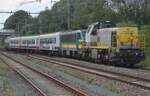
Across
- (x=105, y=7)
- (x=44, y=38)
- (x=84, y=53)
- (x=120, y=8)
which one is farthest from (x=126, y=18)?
(x=84, y=53)

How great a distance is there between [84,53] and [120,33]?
941cm

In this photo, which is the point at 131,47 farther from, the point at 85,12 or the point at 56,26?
the point at 56,26

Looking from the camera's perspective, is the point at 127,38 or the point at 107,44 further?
the point at 107,44

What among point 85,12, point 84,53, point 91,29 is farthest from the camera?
point 85,12

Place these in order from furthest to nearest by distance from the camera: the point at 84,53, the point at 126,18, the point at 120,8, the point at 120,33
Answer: the point at 120,8, the point at 126,18, the point at 84,53, the point at 120,33

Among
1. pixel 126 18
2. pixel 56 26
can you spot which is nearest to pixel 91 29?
pixel 126 18

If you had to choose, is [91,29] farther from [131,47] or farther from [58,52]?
[58,52]

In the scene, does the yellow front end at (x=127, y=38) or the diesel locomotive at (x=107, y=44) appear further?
the yellow front end at (x=127, y=38)

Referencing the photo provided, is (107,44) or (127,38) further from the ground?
(127,38)

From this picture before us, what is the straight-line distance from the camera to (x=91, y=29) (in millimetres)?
37281

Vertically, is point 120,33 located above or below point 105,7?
below

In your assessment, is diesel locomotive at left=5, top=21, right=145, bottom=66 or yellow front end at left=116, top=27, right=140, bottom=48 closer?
diesel locomotive at left=5, top=21, right=145, bottom=66

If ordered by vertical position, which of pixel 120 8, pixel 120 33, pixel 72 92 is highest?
pixel 120 8

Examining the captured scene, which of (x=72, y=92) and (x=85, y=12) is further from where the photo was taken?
(x=85, y=12)
